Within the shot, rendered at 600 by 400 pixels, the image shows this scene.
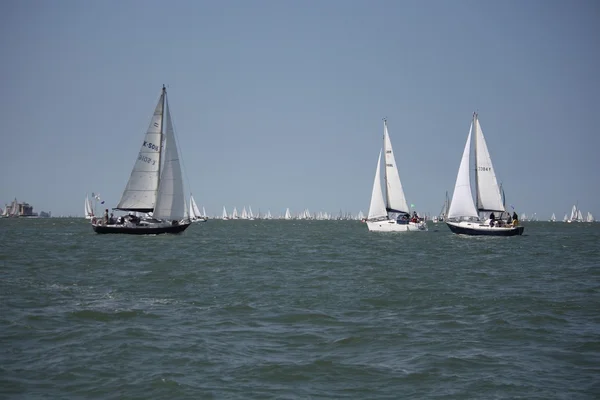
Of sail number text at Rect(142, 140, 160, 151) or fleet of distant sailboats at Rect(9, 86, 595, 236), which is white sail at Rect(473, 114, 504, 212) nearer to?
fleet of distant sailboats at Rect(9, 86, 595, 236)

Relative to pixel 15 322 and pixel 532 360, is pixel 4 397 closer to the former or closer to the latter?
pixel 15 322

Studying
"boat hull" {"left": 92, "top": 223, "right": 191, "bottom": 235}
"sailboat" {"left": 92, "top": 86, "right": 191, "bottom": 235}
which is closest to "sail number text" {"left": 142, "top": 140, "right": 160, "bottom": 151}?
"sailboat" {"left": 92, "top": 86, "right": 191, "bottom": 235}

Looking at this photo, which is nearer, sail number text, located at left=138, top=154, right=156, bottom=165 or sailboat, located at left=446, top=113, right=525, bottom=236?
sail number text, located at left=138, top=154, right=156, bottom=165

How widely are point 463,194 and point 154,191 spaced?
Result: 3275 centimetres

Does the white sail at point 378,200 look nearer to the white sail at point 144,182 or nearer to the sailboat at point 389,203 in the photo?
the sailboat at point 389,203

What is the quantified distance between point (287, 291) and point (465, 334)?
825 centimetres

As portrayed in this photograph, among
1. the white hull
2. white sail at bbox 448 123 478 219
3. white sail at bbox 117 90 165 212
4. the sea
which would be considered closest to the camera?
the sea

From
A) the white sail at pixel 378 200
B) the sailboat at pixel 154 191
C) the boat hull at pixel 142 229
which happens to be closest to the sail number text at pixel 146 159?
the sailboat at pixel 154 191

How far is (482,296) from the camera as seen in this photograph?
2055 centimetres

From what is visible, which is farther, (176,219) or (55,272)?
(176,219)

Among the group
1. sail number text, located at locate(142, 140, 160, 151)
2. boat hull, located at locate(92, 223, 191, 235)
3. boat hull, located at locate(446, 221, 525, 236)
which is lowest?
boat hull, located at locate(92, 223, 191, 235)

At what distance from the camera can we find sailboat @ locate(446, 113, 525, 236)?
68250mm

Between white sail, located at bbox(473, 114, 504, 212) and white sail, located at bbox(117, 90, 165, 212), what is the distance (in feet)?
111

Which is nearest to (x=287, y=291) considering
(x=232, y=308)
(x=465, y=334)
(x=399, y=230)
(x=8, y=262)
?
(x=232, y=308)
